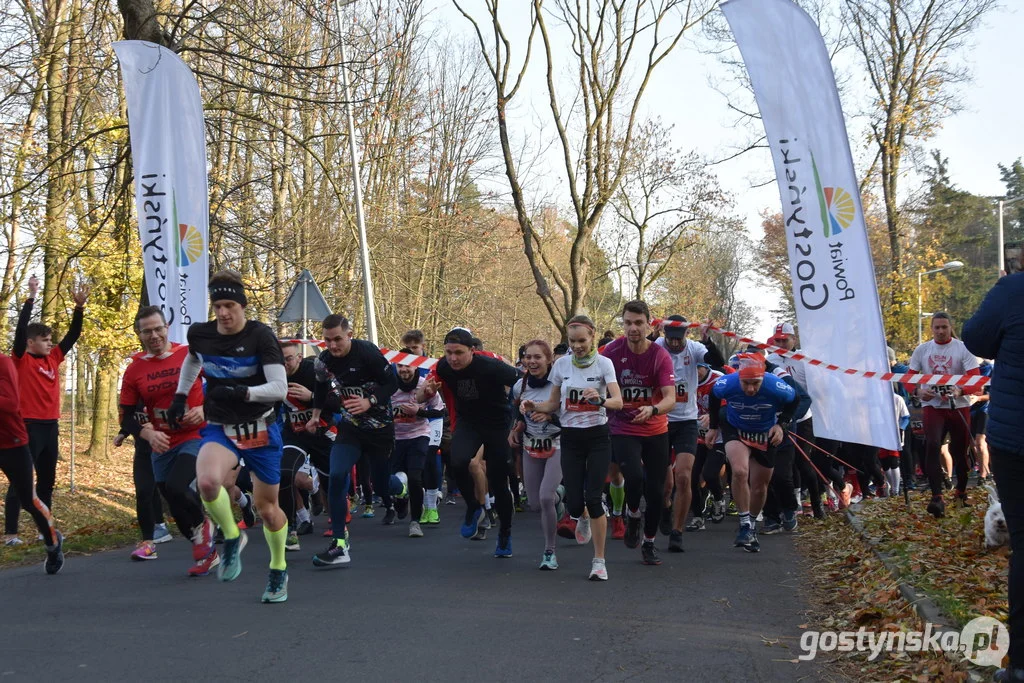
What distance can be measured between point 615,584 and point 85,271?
15348mm

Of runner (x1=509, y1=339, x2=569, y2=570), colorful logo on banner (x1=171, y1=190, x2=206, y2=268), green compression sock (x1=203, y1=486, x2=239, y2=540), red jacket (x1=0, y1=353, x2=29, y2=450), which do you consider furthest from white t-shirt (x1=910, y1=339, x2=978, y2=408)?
red jacket (x1=0, y1=353, x2=29, y2=450)

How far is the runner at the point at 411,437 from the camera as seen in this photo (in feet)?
40.2

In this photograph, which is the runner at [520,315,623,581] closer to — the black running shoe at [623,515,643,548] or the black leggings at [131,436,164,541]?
the black running shoe at [623,515,643,548]

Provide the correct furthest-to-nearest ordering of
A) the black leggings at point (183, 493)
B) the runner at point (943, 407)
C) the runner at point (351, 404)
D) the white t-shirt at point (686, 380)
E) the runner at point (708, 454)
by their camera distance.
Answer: the runner at point (708, 454)
the runner at point (943, 407)
the white t-shirt at point (686, 380)
the runner at point (351, 404)
the black leggings at point (183, 493)

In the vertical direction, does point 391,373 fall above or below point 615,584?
above

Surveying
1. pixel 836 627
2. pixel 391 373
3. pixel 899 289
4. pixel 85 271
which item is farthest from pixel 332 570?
pixel 899 289

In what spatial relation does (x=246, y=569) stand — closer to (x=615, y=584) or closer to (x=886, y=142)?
(x=615, y=584)

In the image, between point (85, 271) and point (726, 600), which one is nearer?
point (726, 600)

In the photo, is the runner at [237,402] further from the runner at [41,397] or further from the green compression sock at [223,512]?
the runner at [41,397]

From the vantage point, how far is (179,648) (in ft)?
20.4

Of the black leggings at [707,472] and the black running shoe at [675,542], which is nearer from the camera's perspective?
the black running shoe at [675,542]

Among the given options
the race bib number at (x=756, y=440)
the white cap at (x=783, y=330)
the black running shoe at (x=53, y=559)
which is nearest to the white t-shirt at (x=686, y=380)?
the race bib number at (x=756, y=440)

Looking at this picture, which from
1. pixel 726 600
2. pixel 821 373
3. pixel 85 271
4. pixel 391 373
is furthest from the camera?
pixel 85 271

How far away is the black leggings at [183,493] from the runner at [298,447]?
195 cm
